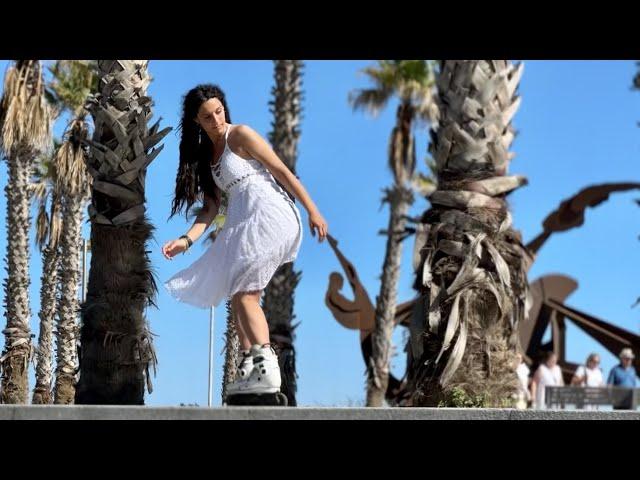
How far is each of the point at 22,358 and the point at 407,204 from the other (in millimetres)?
11878

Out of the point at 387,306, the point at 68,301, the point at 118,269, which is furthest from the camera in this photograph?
the point at 387,306

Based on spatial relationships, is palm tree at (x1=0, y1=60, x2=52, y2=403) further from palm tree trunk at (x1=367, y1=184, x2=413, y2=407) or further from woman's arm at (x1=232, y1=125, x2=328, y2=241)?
woman's arm at (x1=232, y1=125, x2=328, y2=241)

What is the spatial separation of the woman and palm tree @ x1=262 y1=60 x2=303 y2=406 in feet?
18.7

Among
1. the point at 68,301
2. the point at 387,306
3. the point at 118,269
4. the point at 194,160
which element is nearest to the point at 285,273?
the point at 68,301

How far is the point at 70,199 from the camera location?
71.6ft

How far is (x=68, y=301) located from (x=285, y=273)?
6392 millimetres

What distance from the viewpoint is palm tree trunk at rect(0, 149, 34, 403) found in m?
19.9

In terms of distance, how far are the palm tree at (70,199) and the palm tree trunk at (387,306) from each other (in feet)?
21.6

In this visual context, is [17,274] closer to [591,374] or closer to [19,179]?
[19,179]

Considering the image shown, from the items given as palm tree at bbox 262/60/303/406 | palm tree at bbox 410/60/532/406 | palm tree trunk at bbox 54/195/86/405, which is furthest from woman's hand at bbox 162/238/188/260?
palm tree trunk at bbox 54/195/86/405
